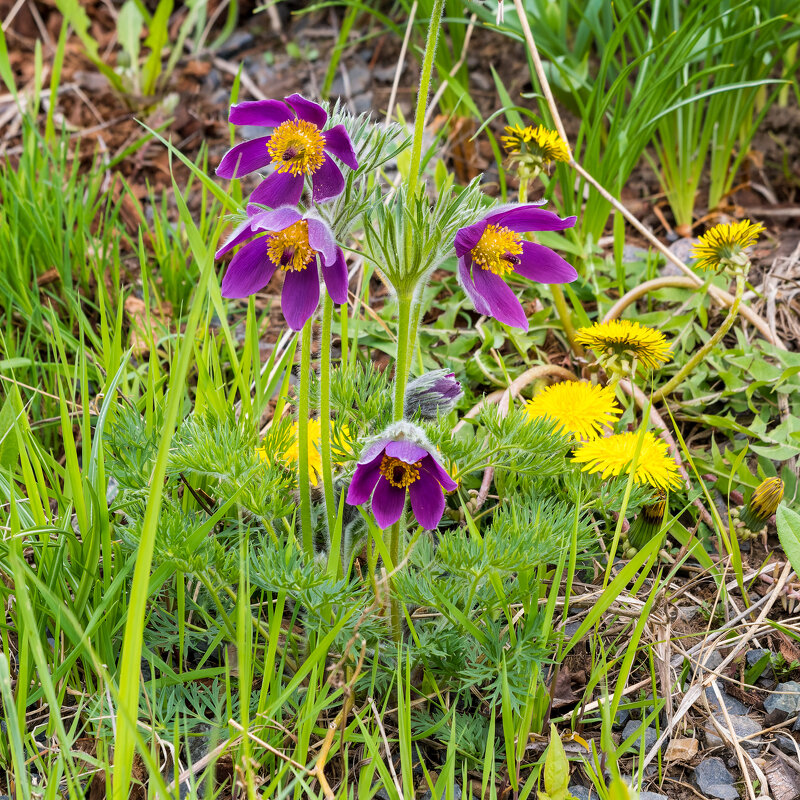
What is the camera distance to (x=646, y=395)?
222cm

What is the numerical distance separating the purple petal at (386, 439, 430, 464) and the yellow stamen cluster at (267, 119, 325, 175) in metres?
0.47

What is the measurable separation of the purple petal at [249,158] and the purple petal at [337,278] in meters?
0.26

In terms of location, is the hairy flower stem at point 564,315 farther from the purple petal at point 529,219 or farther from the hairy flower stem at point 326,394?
the hairy flower stem at point 326,394

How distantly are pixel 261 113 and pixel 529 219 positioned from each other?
501mm

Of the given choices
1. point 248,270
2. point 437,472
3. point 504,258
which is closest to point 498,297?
point 504,258

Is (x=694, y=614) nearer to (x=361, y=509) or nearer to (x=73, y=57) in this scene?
(x=361, y=509)

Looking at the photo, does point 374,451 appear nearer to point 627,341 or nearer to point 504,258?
point 504,258

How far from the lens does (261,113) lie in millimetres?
1401

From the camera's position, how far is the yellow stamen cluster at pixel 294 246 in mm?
1337

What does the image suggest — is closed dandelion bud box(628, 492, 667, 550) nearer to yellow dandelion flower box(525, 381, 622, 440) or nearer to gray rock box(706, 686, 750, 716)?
yellow dandelion flower box(525, 381, 622, 440)

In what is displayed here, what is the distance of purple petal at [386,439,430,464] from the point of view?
4.13ft

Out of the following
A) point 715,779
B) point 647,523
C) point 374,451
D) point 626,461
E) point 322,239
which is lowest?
point 715,779

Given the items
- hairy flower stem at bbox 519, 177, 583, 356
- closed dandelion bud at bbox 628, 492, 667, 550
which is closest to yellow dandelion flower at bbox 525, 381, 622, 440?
closed dandelion bud at bbox 628, 492, 667, 550

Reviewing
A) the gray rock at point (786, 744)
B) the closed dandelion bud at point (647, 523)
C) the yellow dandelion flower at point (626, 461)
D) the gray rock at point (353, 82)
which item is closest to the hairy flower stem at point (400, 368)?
the yellow dandelion flower at point (626, 461)
